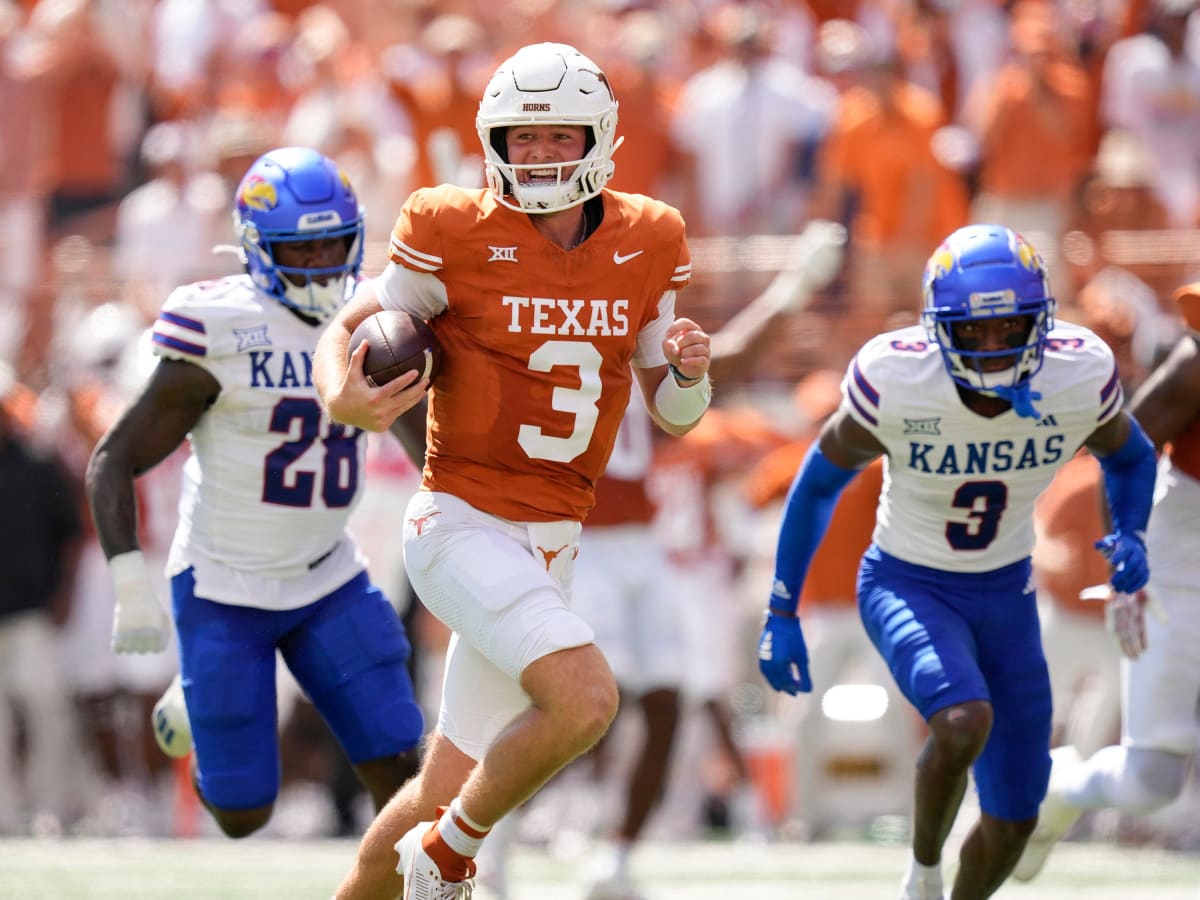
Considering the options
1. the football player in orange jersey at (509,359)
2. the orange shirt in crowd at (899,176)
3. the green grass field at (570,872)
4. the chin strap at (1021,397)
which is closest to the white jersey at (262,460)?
the football player in orange jersey at (509,359)

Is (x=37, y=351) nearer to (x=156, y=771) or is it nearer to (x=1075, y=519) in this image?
(x=156, y=771)

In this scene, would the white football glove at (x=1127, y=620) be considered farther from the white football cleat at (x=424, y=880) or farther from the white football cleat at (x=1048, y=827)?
the white football cleat at (x=424, y=880)

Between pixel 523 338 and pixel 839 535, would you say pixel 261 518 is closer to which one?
pixel 523 338

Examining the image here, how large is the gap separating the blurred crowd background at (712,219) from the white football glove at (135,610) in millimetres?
3224

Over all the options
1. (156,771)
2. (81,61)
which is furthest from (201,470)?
(81,61)

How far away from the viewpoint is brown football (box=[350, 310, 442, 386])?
4746 millimetres

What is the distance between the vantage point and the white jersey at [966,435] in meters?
5.64

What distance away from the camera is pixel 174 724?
6.32 metres

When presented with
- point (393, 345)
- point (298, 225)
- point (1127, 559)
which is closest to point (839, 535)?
point (1127, 559)

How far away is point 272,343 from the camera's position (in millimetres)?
5930

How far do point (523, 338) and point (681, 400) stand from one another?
42cm

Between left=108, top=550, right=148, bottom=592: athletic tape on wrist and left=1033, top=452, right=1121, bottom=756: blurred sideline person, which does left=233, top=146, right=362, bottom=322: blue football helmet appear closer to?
left=108, top=550, right=148, bottom=592: athletic tape on wrist

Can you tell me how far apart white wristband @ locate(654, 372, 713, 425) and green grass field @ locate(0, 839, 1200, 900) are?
2579 mm

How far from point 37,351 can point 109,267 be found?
0.53 m
